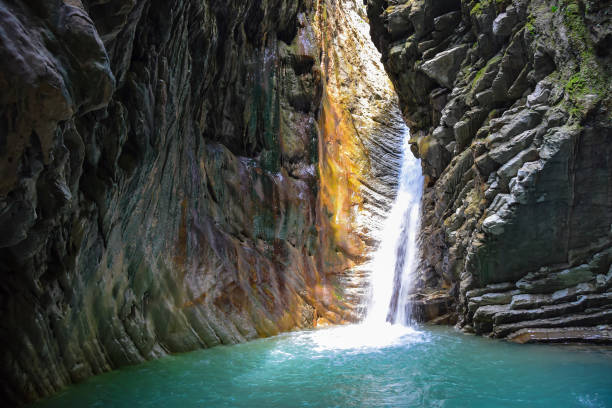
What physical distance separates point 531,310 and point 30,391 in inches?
366

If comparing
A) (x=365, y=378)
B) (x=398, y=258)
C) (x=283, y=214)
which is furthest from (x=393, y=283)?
(x=365, y=378)

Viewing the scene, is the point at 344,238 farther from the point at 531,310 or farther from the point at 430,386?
the point at 430,386

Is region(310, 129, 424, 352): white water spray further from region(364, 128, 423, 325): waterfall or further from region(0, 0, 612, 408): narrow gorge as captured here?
region(0, 0, 612, 408): narrow gorge

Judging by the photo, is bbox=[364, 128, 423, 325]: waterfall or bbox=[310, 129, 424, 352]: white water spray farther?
bbox=[364, 128, 423, 325]: waterfall

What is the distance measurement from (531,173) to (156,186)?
8.19 meters

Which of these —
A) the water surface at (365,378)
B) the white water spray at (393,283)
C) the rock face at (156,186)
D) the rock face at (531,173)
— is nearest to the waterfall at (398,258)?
the white water spray at (393,283)

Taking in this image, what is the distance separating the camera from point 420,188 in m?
17.6

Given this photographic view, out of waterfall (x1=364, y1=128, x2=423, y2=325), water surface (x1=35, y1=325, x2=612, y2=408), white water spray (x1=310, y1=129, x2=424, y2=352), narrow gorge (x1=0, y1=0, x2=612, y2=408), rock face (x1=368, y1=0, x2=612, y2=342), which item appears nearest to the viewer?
narrow gorge (x1=0, y1=0, x2=612, y2=408)

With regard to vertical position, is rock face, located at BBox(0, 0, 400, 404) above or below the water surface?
above

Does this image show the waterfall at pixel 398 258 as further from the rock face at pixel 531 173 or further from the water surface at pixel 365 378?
the water surface at pixel 365 378

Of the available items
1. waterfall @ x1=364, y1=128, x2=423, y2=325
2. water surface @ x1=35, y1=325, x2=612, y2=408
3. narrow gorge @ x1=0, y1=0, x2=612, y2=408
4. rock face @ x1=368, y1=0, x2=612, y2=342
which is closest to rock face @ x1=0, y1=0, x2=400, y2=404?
narrow gorge @ x1=0, y1=0, x2=612, y2=408

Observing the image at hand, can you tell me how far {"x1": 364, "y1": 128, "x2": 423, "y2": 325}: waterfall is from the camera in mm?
14133

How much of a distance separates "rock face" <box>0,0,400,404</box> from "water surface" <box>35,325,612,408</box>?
77 centimetres

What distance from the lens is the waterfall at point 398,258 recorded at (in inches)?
556
